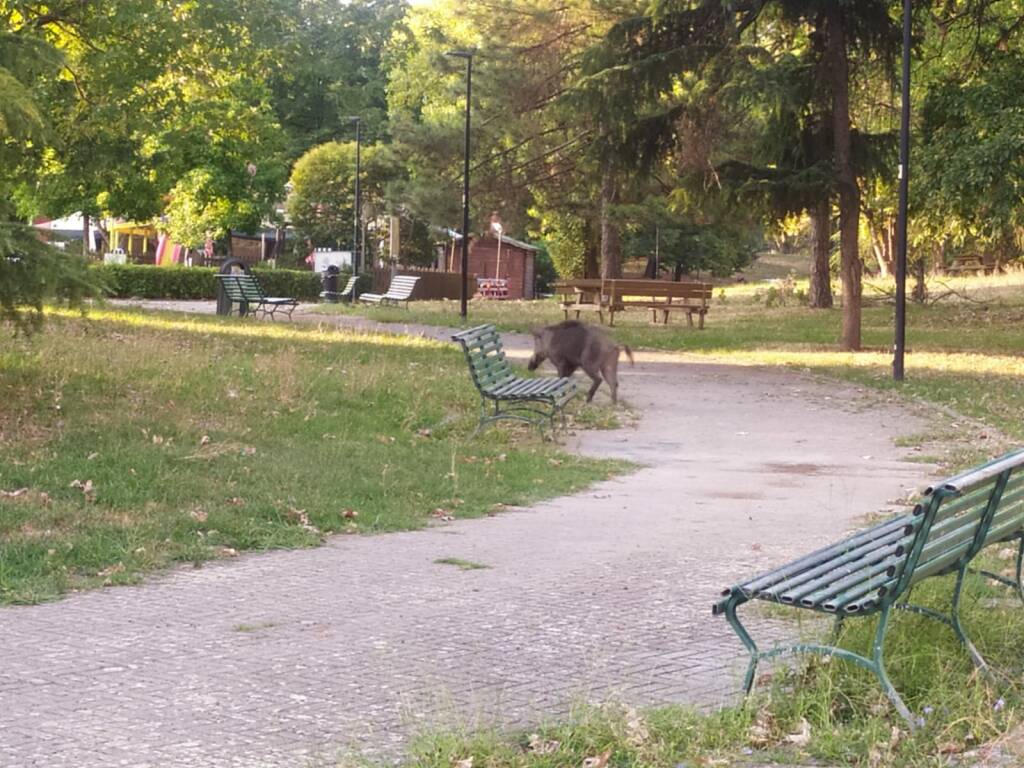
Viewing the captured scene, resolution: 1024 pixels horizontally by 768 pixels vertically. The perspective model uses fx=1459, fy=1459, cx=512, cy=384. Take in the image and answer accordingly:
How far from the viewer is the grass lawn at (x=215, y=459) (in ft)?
27.7

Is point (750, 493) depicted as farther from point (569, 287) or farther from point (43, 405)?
point (569, 287)

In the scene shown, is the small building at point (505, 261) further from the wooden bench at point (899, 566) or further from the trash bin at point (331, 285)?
the wooden bench at point (899, 566)

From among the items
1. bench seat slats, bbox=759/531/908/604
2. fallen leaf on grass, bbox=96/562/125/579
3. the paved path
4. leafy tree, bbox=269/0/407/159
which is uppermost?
leafy tree, bbox=269/0/407/159

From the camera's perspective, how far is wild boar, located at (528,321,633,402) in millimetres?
16656

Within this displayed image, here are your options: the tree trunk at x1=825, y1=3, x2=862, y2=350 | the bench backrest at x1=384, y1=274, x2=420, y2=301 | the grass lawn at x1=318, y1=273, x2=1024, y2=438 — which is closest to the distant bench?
the grass lawn at x1=318, y1=273, x2=1024, y2=438

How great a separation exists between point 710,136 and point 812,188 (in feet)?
10.1

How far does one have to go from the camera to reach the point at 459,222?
48312mm

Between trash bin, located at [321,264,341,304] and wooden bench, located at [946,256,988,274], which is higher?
wooden bench, located at [946,256,988,274]

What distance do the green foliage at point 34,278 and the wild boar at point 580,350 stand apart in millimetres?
6151

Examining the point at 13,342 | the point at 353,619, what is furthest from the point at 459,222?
the point at 353,619

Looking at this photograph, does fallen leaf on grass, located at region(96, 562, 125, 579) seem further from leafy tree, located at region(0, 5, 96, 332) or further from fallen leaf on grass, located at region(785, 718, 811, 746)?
leafy tree, located at region(0, 5, 96, 332)

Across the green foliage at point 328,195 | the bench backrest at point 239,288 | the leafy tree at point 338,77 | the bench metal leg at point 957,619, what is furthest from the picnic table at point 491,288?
the bench metal leg at point 957,619

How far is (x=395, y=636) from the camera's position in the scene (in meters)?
6.53

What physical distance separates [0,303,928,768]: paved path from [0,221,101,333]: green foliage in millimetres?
4301
